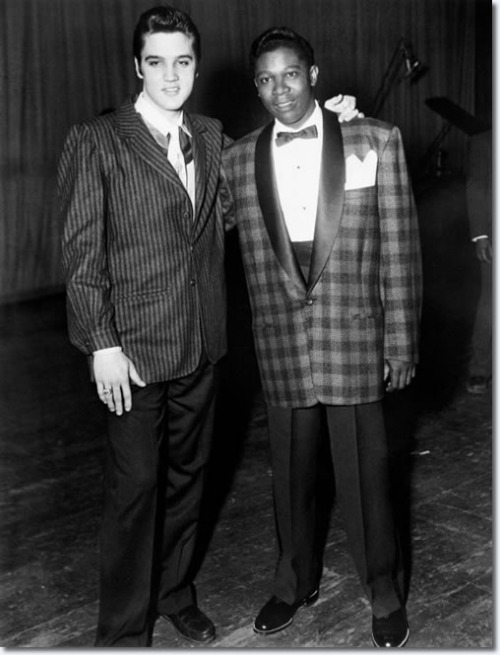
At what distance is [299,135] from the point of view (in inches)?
95.6

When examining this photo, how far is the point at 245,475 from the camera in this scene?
399cm

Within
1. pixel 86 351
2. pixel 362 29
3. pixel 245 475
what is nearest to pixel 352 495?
pixel 86 351

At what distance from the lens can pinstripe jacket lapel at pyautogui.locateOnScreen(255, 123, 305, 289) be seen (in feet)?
7.97

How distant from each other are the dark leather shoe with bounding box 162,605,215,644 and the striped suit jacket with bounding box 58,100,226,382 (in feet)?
2.57

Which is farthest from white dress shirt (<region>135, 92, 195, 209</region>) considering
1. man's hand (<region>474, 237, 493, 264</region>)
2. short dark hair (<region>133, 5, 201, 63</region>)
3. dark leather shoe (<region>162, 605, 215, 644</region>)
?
man's hand (<region>474, 237, 493, 264</region>)

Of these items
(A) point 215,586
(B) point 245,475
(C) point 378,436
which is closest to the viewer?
(C) point 378,436

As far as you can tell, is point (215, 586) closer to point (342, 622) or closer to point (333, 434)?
point (342, 622)

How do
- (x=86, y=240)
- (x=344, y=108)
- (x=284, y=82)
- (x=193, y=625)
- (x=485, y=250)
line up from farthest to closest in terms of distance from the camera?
(x=485, y=250), (x=193, y=625), (x=344, y=108), (x=284, y=82), (x=86, y=240)

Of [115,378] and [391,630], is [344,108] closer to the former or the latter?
[115,378]

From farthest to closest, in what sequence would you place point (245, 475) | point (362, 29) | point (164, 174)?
1. point (362, 29)
2. point (245, 475)
3. point (164, 174)

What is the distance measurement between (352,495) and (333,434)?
0.62 feet

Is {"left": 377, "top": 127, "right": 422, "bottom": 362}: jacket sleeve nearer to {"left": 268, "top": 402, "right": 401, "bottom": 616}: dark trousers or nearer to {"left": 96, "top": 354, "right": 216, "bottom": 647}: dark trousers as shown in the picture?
{"left": 268, "top": 402, "right": 401, "bottom": 616}: dark trousers

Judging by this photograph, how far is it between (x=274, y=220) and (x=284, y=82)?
37cm

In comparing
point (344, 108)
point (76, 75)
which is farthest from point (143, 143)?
point (76, 75)
